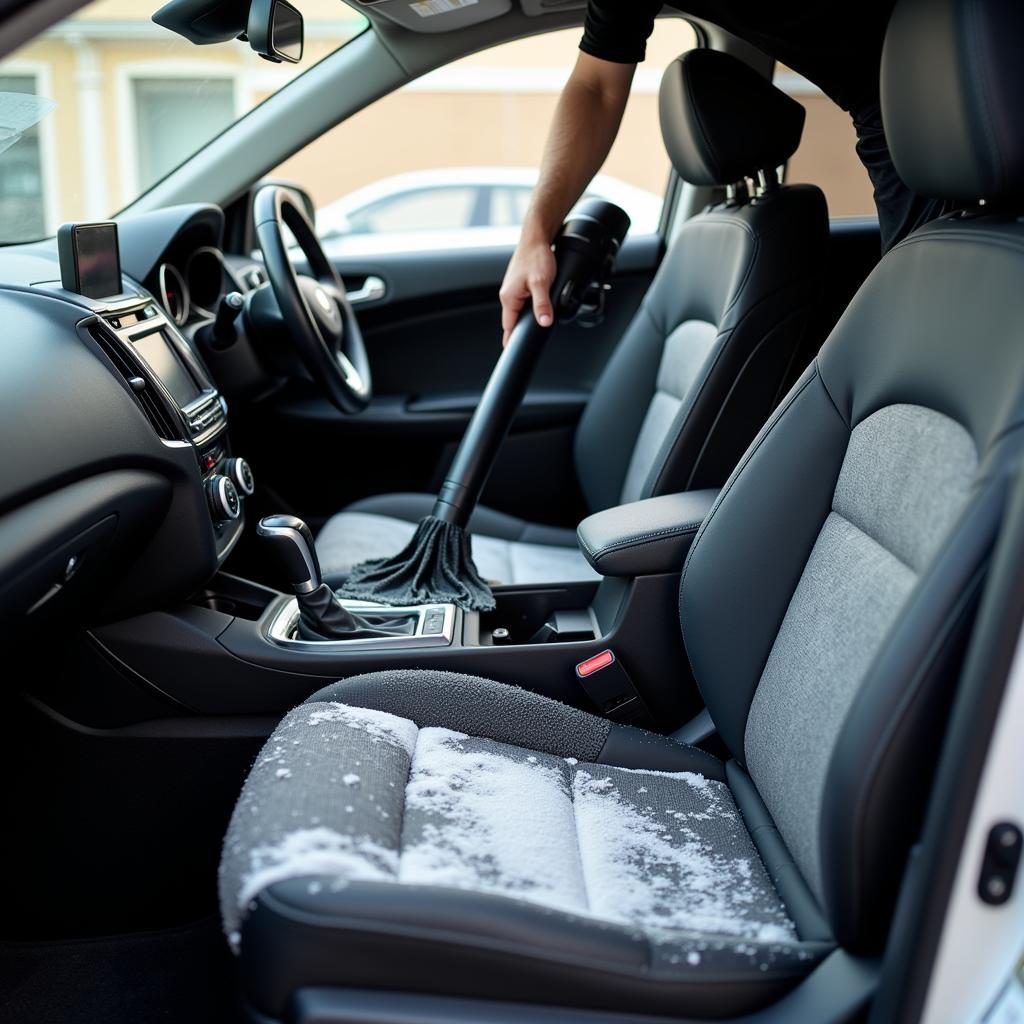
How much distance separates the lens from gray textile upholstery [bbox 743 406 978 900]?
3.38 feet

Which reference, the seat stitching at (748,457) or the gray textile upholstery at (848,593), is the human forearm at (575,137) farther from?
the gray textile upholstery at (848,593)

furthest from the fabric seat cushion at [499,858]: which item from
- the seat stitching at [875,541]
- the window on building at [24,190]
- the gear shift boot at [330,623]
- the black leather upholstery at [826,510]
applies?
the window on building at [24,190]

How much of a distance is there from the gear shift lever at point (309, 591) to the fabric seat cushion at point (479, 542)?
23 cm

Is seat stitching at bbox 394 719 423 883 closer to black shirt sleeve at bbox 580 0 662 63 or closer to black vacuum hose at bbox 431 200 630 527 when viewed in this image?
black vacuum hose at bbox 431 200 630 527

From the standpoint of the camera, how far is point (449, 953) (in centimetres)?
93

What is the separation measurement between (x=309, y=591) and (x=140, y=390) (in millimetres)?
346

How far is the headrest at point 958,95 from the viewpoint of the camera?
99 cm

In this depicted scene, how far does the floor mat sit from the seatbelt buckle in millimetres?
625

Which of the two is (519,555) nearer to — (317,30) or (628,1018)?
(317,30)

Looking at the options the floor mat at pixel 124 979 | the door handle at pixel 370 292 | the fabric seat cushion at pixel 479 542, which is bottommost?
the floor mat at pixel 124 979

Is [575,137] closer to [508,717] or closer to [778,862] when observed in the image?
[508,717]

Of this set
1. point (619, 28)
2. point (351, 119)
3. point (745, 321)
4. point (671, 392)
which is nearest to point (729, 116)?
point (619, 28)

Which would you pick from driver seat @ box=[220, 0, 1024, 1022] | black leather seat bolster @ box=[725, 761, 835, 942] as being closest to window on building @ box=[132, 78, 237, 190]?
driver seat @ box=[220, 0, 1024, 1022]

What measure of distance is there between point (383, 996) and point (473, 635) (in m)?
0.74
